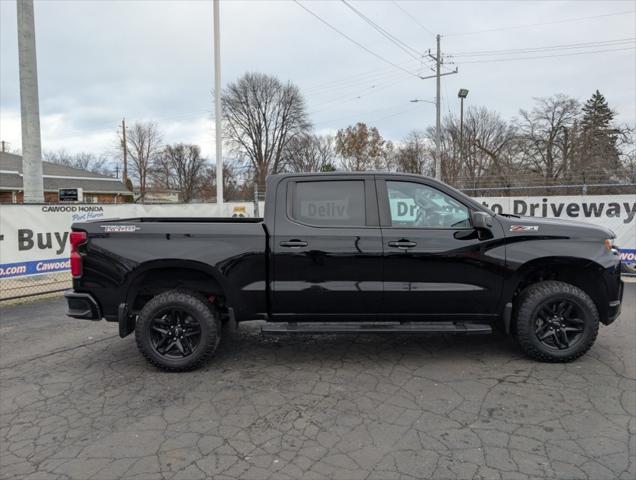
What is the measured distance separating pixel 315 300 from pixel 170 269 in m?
1.46

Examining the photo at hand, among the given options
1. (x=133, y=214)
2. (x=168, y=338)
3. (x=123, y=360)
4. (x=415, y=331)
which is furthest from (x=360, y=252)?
(x=133, y=214)

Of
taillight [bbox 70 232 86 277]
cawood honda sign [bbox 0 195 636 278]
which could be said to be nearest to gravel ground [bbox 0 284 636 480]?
taillight [bbox 70 232 86 277]

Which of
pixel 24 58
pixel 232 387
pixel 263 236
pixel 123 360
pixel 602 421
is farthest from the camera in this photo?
pixel 24 58

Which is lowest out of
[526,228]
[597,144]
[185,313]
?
[185,313]

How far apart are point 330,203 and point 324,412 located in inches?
76.5

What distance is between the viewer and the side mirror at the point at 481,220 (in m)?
4.04

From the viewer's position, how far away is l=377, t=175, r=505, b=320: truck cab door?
4176 mm

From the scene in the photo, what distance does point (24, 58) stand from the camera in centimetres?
961

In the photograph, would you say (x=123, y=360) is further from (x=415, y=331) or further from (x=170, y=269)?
(x=415, y=331)

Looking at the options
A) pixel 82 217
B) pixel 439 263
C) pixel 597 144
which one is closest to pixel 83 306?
pixel 439 263

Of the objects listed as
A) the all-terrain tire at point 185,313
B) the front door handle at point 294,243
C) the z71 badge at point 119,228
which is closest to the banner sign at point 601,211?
the front door handle at point 294,243

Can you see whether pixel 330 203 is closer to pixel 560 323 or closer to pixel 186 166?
pixel 560 323

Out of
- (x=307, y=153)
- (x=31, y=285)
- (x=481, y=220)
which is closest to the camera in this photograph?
(x=481, y=220)

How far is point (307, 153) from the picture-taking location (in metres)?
62.6
